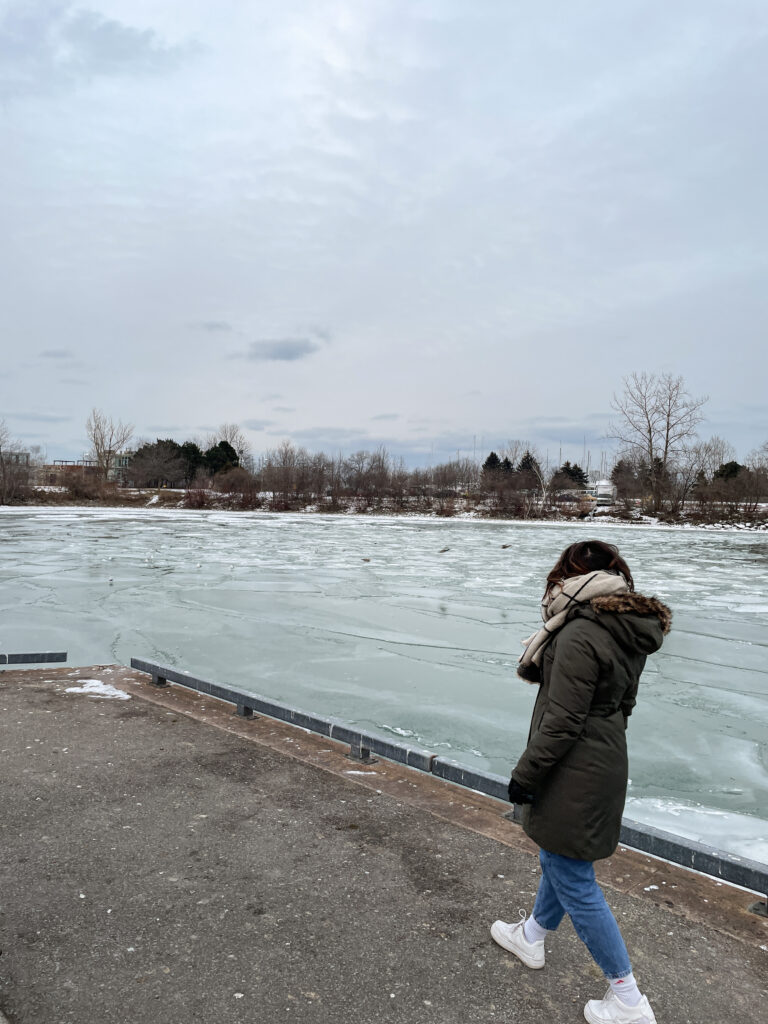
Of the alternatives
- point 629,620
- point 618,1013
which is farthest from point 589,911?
point 629,620

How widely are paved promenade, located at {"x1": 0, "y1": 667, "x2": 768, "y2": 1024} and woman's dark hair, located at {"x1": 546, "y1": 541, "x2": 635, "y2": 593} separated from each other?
4.87 ft

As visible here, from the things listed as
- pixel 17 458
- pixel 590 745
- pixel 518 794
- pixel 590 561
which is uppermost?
Result: pixel 17 458

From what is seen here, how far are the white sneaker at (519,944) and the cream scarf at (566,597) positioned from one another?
1.01 meters

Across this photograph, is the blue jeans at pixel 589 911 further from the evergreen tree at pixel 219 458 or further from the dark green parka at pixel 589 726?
the evergreen tree at pixel 219 458

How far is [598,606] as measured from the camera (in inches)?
93.0

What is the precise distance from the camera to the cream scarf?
7.86 feet

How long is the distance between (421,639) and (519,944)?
6.62 m

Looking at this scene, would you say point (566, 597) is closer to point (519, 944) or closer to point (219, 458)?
point (519, 944)

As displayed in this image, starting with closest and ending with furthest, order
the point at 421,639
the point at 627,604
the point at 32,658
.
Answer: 1. the point at 627,604
2. the point at 32,658
3. the point at 421,639

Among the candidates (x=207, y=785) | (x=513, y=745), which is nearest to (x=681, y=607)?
(x=513, y=745)

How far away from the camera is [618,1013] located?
2398mm

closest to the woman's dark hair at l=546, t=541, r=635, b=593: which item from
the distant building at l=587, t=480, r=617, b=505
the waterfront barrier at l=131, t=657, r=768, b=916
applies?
the waterfront barrier at l=131, t=657, r=768, b=916

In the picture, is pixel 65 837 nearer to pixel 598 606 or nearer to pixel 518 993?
pixel 518 993

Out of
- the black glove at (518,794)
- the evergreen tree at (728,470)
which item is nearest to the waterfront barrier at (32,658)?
the black glove at (518,794)
